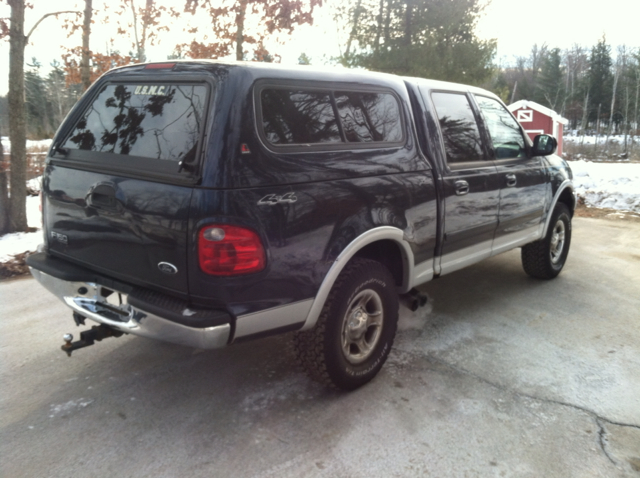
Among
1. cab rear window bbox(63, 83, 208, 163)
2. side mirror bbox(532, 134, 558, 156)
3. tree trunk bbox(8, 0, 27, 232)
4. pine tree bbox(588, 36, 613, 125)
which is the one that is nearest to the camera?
cab rear window bbox(63, 83, 208, 163)

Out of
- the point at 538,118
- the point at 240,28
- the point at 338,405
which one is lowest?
the point at 338,405

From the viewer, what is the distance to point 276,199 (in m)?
2.79

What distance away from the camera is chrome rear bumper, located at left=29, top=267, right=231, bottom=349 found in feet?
8.71

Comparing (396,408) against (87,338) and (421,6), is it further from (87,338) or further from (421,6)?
(421,6)

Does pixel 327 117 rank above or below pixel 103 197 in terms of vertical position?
above

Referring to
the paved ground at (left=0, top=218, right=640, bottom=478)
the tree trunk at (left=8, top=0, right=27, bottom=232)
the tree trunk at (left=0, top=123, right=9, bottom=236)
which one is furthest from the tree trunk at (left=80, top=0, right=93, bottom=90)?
the paved ground at (left=0, top=218, right=640, bottom=478)

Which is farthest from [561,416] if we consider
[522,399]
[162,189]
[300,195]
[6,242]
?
[6,242]

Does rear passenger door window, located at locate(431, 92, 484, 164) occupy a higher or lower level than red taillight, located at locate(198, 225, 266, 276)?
higher

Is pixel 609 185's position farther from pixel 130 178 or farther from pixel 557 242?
pixel 130 178

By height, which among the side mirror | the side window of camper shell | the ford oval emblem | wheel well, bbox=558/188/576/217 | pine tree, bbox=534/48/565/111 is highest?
pine tree, bbox=534/48/565/111

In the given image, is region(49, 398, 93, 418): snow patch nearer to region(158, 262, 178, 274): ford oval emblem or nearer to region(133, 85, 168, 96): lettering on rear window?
region(158, 262, 178, 274): ford oval emblem

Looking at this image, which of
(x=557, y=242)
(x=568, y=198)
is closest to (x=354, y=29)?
(x=568, y=198)

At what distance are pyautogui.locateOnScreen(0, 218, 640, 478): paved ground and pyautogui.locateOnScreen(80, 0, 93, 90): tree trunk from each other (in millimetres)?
5544

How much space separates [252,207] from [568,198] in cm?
448
